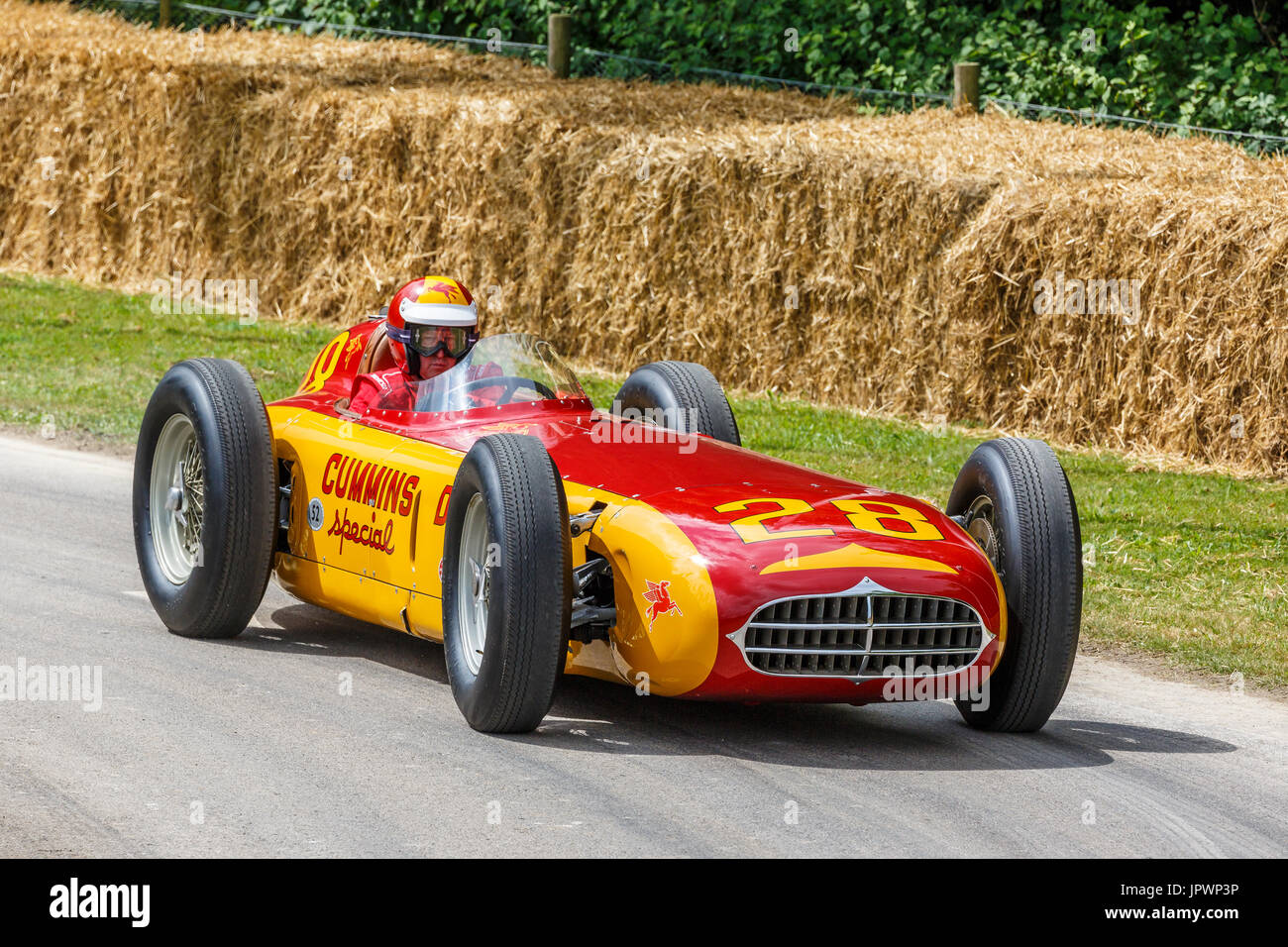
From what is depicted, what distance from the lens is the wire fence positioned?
707 inches

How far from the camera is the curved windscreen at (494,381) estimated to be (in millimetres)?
8102

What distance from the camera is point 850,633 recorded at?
21.6ft

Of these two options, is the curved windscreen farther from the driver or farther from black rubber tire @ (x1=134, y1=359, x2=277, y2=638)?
black rubber tire @ (x1=134, y1=359, x2=277, y2=638)

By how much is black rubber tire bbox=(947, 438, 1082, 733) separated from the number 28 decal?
335 mm

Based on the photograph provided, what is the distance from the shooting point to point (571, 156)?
17.0 meters

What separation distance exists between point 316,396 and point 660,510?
2.61m

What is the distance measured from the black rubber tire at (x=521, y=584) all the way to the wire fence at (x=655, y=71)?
11.0 meters

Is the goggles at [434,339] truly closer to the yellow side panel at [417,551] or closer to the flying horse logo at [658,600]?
the yellow side panel at [417,551]

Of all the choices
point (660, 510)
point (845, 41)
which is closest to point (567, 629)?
point (660, 510)

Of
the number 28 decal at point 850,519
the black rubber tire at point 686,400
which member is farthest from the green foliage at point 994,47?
the number 28 decal at point 850,519

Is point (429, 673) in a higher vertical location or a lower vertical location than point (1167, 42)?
lower

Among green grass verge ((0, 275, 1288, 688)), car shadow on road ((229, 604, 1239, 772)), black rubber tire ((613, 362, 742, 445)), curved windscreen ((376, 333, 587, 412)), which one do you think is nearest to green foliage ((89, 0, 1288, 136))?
green grass verge ((0, 275, 1288, 688))

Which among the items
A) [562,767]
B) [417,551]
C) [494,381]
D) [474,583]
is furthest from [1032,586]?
[494,381]
